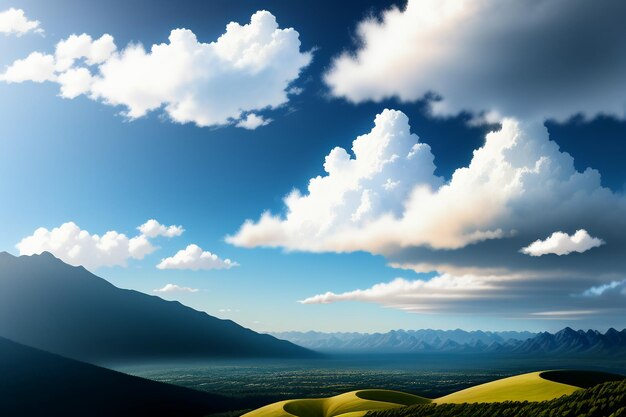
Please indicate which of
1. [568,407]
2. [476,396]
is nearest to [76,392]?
[476,396]

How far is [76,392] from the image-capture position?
145000 millimetres

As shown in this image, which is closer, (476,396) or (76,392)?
(476,396)

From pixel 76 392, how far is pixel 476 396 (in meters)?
130

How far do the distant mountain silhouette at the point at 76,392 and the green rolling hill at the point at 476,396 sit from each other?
285 feet

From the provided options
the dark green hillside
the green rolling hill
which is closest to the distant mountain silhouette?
the green rolling hill

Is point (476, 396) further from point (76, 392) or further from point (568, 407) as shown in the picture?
point (76, 392)

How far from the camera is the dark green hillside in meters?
31.6

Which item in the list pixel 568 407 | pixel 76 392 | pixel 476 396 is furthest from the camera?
pixel 76 392

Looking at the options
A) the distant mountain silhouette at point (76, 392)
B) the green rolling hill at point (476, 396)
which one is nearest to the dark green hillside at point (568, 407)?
the green rolling hill at point (476, 396)

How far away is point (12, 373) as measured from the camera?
140m

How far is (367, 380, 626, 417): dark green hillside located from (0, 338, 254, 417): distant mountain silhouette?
396 ft

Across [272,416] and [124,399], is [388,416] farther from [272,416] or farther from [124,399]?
[124,399]

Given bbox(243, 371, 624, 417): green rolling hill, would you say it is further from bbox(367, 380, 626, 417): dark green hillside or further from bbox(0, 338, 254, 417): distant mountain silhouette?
bbox(0, 338, 254, 417): distant mountain silhouette

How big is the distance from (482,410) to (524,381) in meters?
21.4
